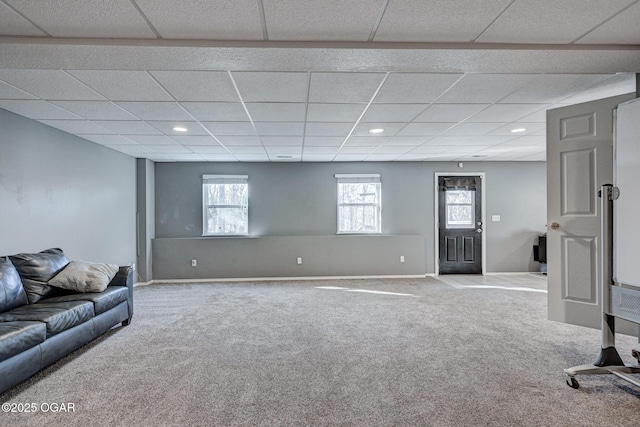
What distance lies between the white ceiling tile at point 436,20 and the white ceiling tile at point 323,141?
2491 mm

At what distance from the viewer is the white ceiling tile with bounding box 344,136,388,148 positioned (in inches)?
182

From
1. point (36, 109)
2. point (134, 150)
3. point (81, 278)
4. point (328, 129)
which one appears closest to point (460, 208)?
point (328, 129)

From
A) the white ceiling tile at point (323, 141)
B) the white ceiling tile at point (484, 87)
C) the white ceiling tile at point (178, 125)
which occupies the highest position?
the white ceiling tile at point (484, 87)

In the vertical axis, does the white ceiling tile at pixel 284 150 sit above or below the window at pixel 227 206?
→ above

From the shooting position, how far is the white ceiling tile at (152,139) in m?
4.38

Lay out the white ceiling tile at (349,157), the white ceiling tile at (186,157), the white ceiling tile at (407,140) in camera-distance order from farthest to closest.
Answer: the white ceiling tile at (349,157), the white ceiling tile at (186,157), the white ceiling tile at (407,140)

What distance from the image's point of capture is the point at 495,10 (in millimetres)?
1804

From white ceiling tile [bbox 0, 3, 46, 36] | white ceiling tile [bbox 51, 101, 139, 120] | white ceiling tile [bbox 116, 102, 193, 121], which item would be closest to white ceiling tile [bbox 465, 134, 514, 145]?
white ceiling tile [bbox 116, 102, 193, 121]

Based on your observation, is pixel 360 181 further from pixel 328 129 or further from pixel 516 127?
pixel 516 127

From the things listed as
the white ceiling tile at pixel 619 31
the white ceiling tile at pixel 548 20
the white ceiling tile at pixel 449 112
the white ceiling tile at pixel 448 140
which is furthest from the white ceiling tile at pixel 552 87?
the white ceiling tile at pixel 448 140

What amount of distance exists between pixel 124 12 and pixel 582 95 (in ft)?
12.2

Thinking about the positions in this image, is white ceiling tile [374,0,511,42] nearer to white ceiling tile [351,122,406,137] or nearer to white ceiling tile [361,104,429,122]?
white ceiling tile [361,104,429,122]

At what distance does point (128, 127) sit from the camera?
394 centimetres

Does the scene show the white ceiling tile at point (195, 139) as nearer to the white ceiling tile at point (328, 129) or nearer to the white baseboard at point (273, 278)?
the white ceiling tile at point (328, 129)
